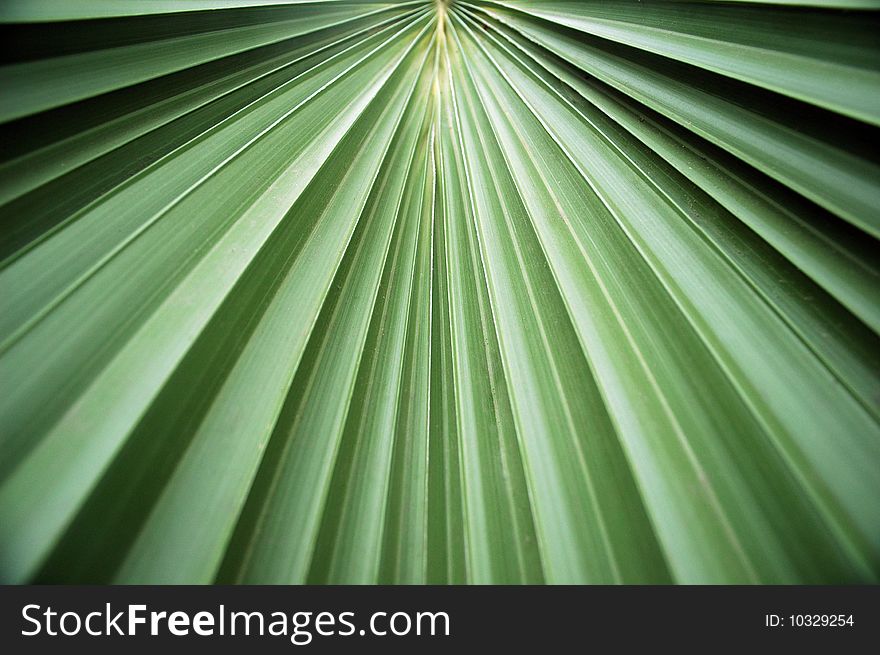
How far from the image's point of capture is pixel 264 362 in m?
0.60

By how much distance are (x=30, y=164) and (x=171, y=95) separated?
215 mm

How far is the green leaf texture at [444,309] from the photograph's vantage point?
50 centimetres

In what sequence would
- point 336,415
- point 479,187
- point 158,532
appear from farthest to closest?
1. point 479,187
2. point 336,415
3. point 158,532

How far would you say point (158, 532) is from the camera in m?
0.51

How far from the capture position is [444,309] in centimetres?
73

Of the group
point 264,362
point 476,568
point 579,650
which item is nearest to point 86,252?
point 264,362

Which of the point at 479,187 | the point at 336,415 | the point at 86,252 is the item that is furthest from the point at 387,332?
the point at 86,252

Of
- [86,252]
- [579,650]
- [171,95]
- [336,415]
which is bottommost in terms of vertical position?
[579,650]

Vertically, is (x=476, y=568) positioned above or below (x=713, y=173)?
below

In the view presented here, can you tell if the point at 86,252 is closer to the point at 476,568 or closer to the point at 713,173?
the point at 476,568

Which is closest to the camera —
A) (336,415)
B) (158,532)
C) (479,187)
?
(158,532)

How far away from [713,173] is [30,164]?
3.11ft

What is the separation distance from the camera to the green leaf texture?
19.7 inches

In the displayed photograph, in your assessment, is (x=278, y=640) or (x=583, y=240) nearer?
(x=278, y=640)
